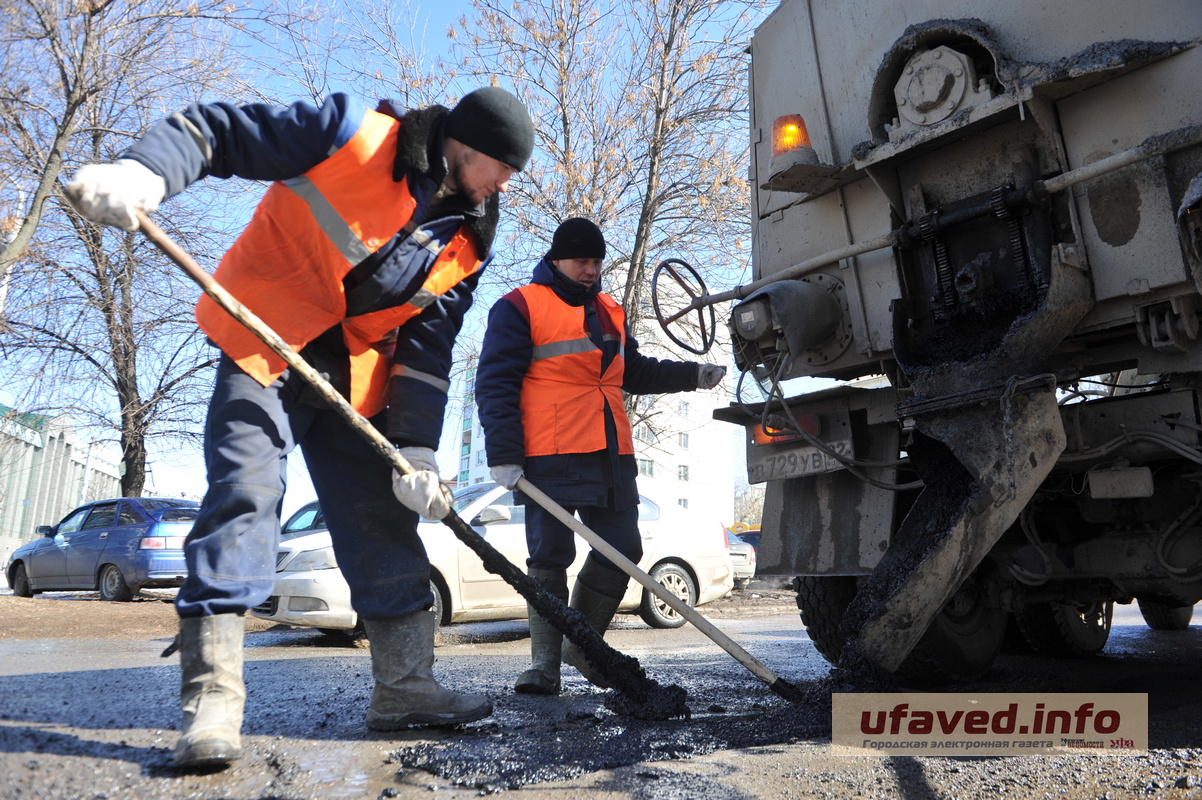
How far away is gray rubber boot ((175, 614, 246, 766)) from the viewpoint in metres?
1.92

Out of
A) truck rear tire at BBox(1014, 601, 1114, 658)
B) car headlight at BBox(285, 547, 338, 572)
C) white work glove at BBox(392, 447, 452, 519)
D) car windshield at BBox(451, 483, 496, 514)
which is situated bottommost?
truck rear tire at BBox(1014, 601, 1114, 658)

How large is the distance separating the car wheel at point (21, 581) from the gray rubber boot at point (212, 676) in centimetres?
1254

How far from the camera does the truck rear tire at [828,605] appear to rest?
345cm

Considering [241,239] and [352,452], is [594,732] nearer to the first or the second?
[352,452]

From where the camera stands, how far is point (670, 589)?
313 inches

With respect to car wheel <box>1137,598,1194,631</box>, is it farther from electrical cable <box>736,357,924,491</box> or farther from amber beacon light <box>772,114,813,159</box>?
amber beacon light <box>772,114,813,159</box>

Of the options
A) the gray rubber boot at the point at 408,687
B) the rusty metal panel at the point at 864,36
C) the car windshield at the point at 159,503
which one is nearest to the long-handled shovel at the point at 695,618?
→ the gray rubber boot at the point at 408,687

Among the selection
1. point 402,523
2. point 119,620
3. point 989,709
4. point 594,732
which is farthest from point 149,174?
point 119,620

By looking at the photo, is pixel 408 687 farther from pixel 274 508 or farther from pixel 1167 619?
pixel 1167 619

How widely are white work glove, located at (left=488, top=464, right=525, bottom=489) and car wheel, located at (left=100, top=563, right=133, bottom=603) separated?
9000mm

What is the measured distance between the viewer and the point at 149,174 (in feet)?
6.29

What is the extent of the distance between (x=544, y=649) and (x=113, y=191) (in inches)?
85.1

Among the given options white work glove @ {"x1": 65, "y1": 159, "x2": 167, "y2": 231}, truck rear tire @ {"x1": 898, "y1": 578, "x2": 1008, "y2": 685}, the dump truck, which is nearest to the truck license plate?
the dump truck

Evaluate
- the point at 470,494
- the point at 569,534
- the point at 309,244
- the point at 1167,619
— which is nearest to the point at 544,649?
the point at 569,534
